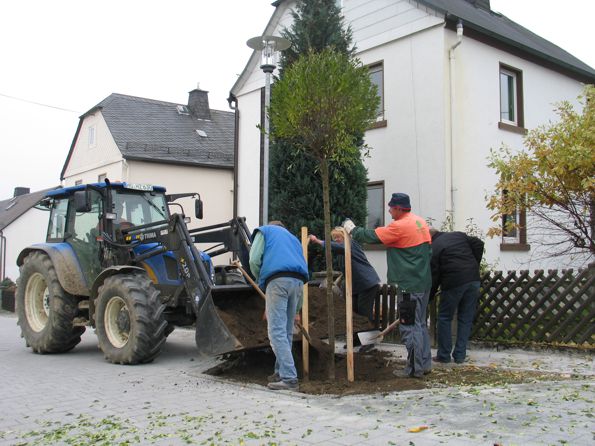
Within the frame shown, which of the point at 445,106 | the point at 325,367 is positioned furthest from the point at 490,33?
the point at 325,367

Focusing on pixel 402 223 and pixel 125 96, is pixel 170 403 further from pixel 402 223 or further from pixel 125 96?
pixel 125 96

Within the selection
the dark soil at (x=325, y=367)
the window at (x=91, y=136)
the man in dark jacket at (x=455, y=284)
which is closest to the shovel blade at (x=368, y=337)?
the dark soil at (x=325, y=367)

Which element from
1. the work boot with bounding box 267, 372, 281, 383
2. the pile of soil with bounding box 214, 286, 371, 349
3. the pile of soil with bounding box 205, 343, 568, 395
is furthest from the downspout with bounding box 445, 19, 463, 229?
the work boot with bounding box 267, 372, 281, 383

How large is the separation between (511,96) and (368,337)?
9.12m

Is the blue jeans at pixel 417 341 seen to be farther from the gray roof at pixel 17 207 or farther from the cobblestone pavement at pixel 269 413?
the gray roof at pixel 17 207

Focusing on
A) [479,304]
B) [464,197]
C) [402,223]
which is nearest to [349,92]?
[402,223]

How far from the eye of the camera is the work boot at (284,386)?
6246 millimetres

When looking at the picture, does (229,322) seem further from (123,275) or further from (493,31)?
(493,31)

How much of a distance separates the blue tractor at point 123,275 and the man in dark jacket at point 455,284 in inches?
A: 98.7

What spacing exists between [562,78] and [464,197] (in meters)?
5.81

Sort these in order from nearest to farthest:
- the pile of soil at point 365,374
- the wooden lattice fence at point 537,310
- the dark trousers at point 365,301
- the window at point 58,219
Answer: the pile of soil at point 365,374 < the wooden lattice fence at point 537,310 < the dark trousers at point 365,301 < the window at point 58,219

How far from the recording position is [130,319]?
26.1 ft

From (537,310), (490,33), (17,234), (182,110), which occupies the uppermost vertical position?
(182,110)

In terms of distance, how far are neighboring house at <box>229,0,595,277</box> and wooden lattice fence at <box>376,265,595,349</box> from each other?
3.99 m
